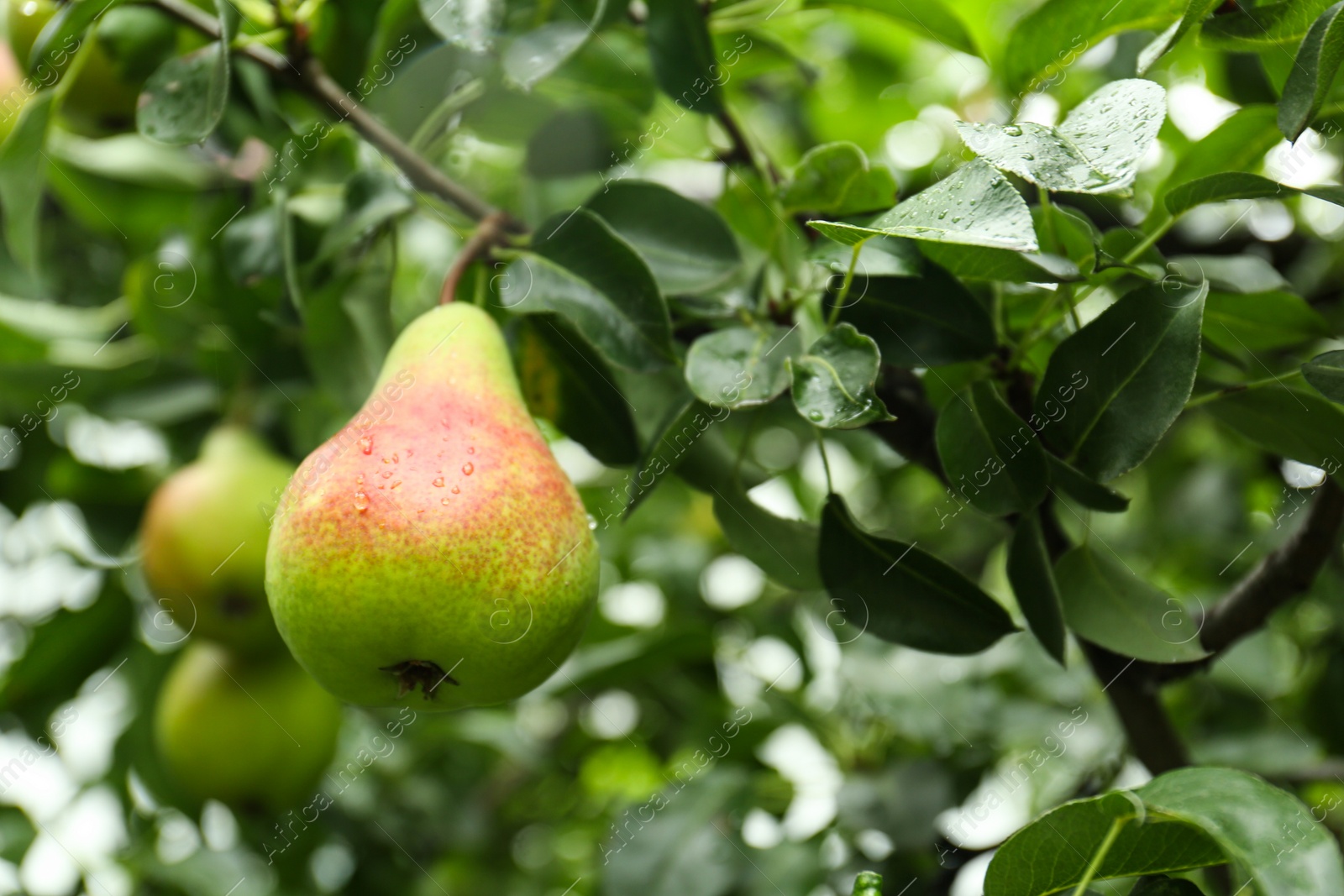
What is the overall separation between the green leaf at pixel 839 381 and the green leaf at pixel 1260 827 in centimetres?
24

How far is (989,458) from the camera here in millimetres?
654

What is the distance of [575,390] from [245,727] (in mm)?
560

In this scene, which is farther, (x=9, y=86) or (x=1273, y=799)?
(x=9, y=86)

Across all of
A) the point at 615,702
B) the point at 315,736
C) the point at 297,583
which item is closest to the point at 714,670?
the point at 615,702

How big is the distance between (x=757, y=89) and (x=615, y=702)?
38.3 inches

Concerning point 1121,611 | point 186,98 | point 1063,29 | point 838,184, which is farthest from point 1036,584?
point 186,98

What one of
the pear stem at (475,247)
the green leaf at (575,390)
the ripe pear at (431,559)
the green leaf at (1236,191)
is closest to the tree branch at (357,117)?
the pear stem at (475,247)

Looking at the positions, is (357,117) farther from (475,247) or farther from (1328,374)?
(1328,374)

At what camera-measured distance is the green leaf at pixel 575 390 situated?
80 centimetres

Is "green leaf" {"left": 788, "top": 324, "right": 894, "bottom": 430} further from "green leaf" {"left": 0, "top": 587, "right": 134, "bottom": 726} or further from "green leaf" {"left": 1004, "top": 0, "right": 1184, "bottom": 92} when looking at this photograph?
"green leaf" {"left": 0, "top": 587, "right": 134, "bottom": 726}

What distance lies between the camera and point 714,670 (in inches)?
55.5

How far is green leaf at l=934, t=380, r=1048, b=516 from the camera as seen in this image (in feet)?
2.11

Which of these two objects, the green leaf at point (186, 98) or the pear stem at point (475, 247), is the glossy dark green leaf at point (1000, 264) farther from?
the green leaf at point (186, 98)

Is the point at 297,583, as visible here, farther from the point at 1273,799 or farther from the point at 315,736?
the point at 315,736
